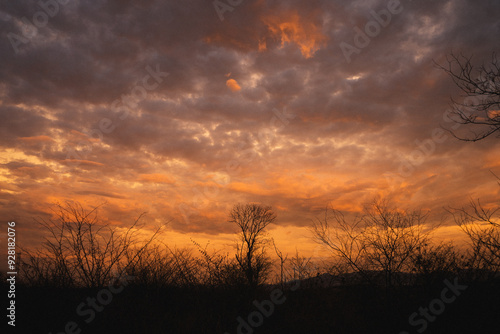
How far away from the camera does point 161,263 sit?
8.92m

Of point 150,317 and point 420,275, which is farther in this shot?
point 420,275

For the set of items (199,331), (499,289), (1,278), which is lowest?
(199,331)

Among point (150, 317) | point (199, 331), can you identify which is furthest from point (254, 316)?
point (150, 317)

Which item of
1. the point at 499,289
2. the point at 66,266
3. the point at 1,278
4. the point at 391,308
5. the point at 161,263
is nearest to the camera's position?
the point at 499,289

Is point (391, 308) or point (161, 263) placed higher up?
point (161, 263)

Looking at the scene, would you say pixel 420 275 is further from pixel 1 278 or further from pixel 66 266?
pixel 1 278

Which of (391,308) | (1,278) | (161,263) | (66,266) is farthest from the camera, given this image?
(1,278)

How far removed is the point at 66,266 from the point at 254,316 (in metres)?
4.89

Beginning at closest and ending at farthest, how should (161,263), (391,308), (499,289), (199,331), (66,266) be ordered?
(199,331)
(499,289)
(391,308)
(66,266)
(161,263)

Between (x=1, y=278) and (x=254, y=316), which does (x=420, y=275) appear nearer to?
(x=254, y=316)

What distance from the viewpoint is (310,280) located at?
11.4m

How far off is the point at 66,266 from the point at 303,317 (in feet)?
19.8

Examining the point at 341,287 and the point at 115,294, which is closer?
the point at 115,294

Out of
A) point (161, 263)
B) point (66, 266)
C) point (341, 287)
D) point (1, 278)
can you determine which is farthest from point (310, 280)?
point (1, 278)
